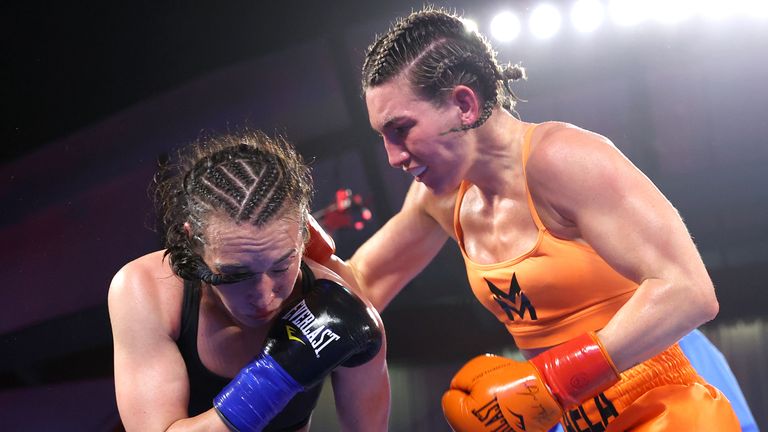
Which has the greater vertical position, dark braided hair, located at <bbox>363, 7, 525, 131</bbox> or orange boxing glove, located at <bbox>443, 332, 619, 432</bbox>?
dark braided hair, located at <bbox>363, 7, 525, 131</bbox>

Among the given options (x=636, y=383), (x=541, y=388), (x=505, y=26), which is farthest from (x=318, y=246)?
(x=505, y=26)

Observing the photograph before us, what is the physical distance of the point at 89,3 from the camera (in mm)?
3404

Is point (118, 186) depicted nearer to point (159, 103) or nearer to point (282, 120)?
point (159, 103)

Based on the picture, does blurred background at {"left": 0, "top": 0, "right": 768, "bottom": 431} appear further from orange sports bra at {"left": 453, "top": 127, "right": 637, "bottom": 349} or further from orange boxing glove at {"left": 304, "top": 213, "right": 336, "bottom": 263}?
orange sports bra at {"left": 453, "top": 127, "right": 637, "bottom": 349}

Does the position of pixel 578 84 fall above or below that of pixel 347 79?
below

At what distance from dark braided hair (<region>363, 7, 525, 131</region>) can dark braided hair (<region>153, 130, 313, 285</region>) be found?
36 centimetres

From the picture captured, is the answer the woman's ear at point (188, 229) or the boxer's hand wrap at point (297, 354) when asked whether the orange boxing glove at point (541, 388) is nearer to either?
the boxer's hand wrap at point (297, 354)

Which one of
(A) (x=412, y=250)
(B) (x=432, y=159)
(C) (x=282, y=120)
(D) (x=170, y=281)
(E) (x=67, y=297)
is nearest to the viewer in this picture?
(D) (x=170, y=281)

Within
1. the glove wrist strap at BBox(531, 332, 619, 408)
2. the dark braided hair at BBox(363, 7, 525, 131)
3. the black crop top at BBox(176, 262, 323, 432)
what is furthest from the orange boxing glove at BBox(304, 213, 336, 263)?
the glove wrist strap at BBox(531, 332, 619, 408)

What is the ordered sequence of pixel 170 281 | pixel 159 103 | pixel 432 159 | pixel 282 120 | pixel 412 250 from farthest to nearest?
1. pixel 282 120
2. pixel 159 103
3. pixel 412 250
4. pixel 432 159
5. pixel 170 281

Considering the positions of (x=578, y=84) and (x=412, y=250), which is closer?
(x=412, y=250)

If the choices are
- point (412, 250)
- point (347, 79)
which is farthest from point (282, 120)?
point (412, 250)

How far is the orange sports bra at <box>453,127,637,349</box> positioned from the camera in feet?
5.73

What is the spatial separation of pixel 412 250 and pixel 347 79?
2153mm
